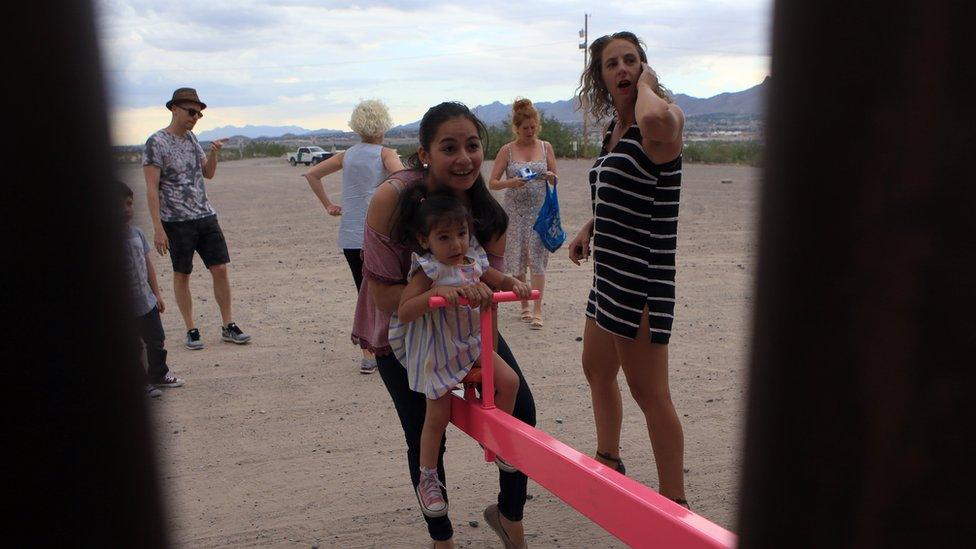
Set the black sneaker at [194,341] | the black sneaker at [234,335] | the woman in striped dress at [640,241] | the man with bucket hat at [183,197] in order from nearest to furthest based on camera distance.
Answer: the woman in striped dress at [640,241], the man with bucket hat at [183,197], the black sneaker at [194,341], the black sneaker at [234,335]

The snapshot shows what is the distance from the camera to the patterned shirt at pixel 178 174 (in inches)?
234

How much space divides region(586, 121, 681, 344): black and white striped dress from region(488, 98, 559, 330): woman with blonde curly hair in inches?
139

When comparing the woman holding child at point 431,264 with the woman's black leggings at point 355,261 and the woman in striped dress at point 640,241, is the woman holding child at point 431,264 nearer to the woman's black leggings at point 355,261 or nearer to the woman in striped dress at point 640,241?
the woman in striped dress at point 640,241

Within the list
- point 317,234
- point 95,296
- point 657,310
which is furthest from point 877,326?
point 317,234

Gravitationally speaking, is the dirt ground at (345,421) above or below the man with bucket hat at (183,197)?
below

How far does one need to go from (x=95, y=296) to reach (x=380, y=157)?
5302 mm

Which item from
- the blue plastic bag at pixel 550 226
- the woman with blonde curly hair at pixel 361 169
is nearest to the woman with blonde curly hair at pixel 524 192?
the blue plastic bag at pixel 550 226

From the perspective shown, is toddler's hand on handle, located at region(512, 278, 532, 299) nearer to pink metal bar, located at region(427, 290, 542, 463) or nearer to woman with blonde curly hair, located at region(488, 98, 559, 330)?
pink metal bar, located at region(427, 290, 542, 463)

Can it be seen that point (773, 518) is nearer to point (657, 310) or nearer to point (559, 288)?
point (657, 310)

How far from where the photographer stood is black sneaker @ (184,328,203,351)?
6574 mm

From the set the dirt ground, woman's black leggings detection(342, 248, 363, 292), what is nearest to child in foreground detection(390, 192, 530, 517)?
the dirt ground

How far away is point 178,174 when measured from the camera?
605 centimetres

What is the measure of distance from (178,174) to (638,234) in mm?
4026

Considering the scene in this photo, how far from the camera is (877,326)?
453 mm
